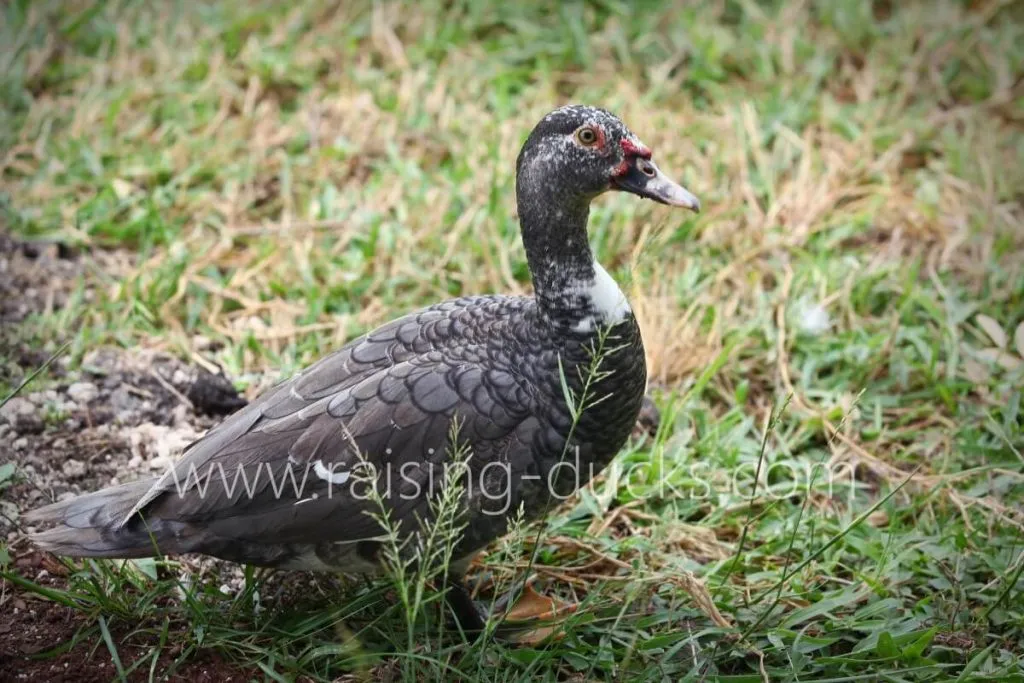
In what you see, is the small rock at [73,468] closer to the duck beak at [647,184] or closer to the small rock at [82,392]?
the small rock at [82,392]

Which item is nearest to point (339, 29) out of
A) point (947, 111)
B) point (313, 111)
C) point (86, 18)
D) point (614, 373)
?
point (313, 111)

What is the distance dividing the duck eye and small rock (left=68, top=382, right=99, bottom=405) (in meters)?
1.82

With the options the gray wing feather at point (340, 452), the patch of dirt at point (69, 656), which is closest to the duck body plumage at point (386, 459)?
the gray wing feather at point (340, 452)

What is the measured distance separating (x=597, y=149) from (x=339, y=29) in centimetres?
305

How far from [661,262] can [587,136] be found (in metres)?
1.52

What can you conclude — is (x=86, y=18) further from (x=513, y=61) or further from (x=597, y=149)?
(x=597, y=149)

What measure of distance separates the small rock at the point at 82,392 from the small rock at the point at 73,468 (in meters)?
0.31

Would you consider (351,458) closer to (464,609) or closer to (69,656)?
(464,609)

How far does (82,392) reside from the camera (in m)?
3.54

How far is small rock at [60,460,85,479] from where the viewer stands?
321 cm

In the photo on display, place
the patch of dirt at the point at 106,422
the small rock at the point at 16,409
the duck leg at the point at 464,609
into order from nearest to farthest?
the duck leg at the point at 464,609 < the patch of dirt at the point at 106,422 < the small rock at the point at 16,409

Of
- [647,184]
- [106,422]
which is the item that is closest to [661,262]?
[647,184]

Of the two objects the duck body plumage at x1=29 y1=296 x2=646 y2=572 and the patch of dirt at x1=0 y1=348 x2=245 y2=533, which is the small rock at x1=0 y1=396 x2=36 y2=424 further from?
the duck body plumage at x1=29 y1=296 x2=646 y2=572

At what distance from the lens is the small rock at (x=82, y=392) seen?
3.52m
